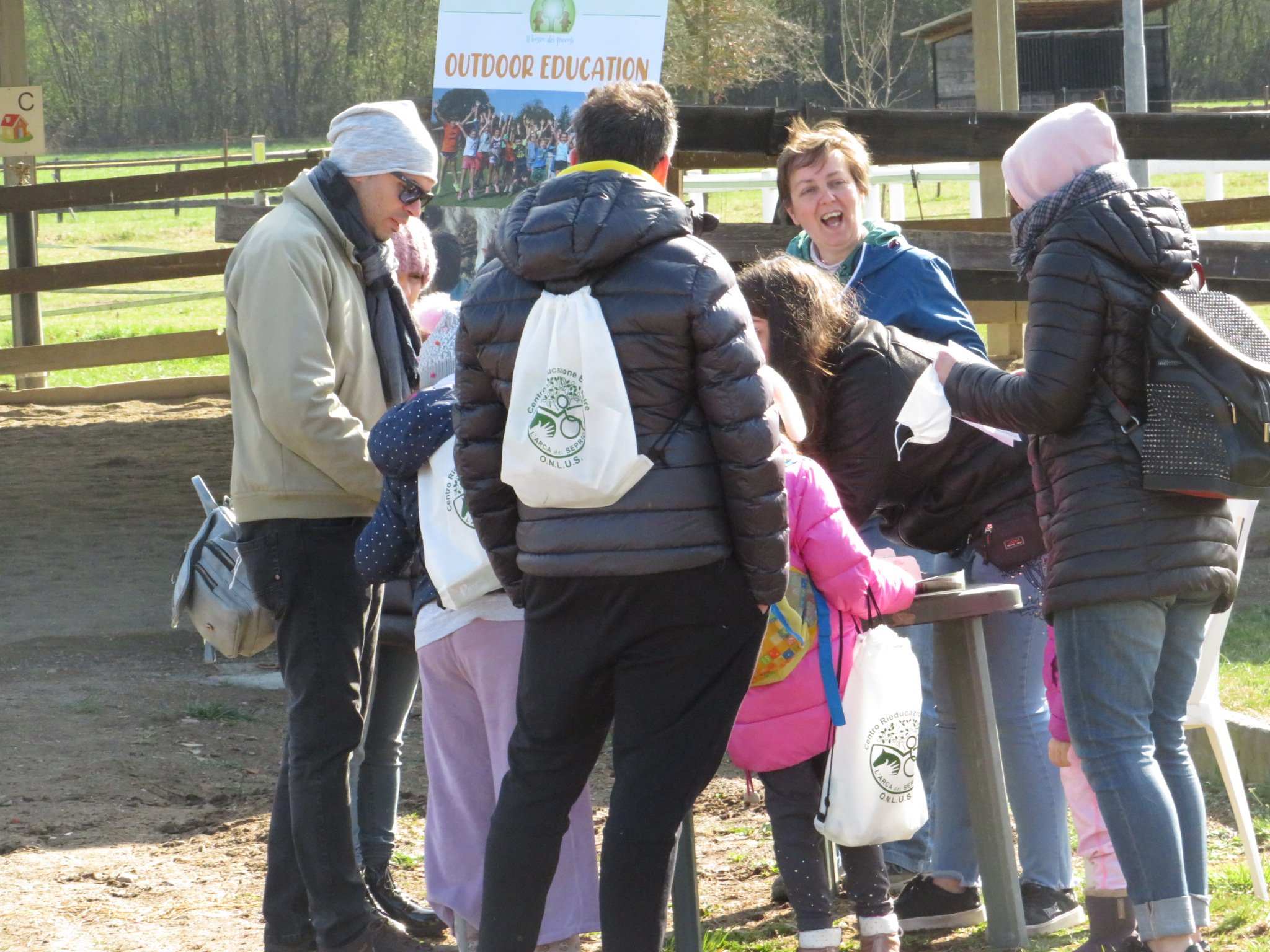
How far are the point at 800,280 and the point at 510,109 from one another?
319 centimetres

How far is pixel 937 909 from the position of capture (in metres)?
3.52

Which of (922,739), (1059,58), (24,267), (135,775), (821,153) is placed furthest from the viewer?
(1059,58)

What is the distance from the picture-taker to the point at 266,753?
16.6ft

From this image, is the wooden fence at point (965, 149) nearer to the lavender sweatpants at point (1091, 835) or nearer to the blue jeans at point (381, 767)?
the blue jeans at point (381, 767)

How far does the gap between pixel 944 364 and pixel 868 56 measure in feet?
90.7

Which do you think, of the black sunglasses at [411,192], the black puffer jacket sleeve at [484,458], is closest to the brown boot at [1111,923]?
the black puffer jacket sleeve at [484,458]

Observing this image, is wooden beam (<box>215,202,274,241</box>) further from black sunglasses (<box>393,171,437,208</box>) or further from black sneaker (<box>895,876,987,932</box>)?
black sneaker (<box>895,876,987,932</box>)

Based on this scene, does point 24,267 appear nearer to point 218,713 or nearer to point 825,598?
point 218,713

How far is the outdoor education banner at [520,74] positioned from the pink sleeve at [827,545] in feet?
10.8

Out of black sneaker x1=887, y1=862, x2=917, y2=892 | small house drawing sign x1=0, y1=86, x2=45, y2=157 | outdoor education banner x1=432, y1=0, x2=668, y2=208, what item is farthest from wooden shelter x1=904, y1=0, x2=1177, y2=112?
black sneaker x1=887, y1=862, x2=917, y2=892

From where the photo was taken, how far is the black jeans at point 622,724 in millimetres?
2584

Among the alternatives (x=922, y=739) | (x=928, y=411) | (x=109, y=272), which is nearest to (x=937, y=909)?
(x=922, y=739)

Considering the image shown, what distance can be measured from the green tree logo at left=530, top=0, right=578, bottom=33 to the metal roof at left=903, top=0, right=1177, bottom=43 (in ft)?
58.0

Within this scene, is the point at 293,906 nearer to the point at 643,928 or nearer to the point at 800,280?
the point at 643,928
